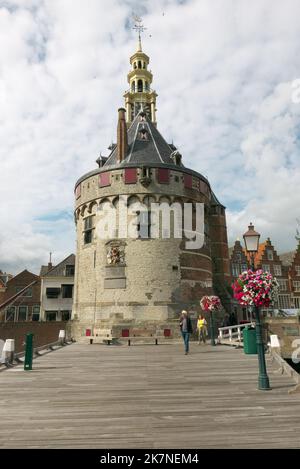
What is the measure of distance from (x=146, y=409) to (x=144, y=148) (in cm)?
2489

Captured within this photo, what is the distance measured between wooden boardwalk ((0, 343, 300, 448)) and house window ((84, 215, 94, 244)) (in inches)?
656

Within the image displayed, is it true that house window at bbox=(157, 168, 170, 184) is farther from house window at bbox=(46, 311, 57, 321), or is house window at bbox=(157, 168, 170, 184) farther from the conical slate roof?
house window at bbox=(46, 311, 57, 321)

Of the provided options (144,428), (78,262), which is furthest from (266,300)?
(78,262)

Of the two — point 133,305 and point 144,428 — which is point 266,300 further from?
point 133,305

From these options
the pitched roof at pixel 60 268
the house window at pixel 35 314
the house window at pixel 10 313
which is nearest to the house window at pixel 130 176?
the pitched roof at pixel 60 268

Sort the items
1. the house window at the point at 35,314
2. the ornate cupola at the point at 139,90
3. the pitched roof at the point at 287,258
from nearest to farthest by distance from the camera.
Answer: the ornate cupola at the point at 139,90
the house window at the point at 35,314
the pitched roof at the point at 287,258

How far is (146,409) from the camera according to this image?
667 centimetres

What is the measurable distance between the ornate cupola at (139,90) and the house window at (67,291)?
20636mm

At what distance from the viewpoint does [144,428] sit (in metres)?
5.53

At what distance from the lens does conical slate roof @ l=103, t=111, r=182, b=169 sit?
27.8 m

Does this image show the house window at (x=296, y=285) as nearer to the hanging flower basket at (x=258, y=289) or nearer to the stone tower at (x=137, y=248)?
the stone tower at (x=137, y=248)

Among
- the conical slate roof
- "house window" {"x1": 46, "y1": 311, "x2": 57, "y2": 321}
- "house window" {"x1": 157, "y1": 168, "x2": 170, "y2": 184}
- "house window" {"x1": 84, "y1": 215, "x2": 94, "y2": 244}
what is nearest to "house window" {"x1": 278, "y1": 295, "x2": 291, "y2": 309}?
the conical slate roof

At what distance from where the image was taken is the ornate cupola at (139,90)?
39312 millimetres

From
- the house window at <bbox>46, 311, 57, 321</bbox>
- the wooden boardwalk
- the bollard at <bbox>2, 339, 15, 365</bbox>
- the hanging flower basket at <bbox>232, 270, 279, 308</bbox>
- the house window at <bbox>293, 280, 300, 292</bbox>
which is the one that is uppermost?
the house window at <bbox>293, 280, 300, 292</bbox>
